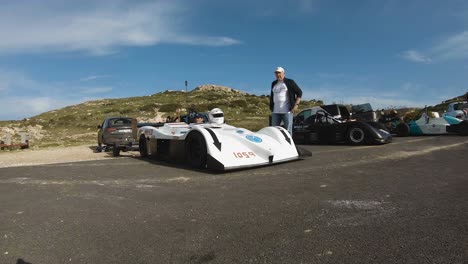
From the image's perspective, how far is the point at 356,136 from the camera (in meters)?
12.8

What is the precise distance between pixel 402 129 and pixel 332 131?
17.5 feet

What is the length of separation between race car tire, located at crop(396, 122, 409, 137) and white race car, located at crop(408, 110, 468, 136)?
22 cm

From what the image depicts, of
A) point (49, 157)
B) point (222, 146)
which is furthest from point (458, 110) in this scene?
point (49, 157)

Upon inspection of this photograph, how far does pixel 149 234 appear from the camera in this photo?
335 centimetres

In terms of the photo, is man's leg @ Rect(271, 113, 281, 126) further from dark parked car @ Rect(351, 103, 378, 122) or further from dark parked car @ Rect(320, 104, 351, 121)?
dark parked car @ Rect(351, 103, 378, 122)

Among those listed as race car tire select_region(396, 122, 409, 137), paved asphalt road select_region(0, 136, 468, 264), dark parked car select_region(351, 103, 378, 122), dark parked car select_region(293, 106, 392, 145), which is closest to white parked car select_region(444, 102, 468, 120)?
race car tire select_region(396, 122, 409, 137)

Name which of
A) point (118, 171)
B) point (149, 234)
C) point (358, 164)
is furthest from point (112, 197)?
point (358, 164)

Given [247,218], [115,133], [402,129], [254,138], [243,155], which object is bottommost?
[247,218]

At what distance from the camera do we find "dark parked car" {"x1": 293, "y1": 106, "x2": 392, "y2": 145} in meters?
12.3

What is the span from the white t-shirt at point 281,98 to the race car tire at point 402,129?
981 cm

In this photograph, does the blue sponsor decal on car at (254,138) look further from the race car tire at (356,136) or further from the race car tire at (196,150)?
the race car tire at (356,136)

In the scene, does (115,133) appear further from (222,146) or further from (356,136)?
(356,136)

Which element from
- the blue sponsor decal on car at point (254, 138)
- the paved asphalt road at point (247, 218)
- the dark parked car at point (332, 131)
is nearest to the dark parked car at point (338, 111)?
the dark parked car at point (332, 131)

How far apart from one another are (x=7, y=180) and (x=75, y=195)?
2.68m
